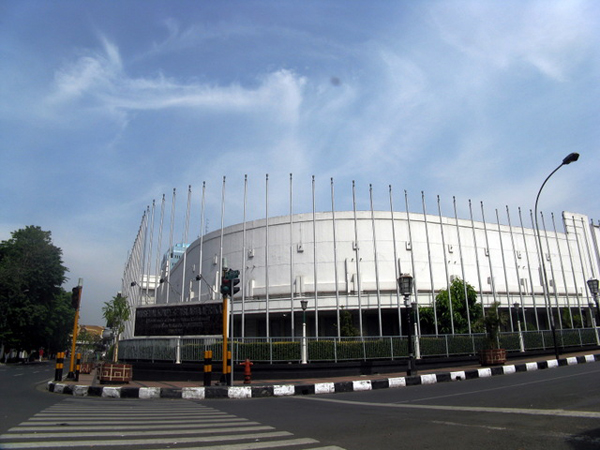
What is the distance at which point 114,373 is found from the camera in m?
15.2

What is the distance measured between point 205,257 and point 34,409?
131 feet

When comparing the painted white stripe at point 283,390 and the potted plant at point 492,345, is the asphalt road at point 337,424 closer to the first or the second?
the painted white stripe at point 283,390

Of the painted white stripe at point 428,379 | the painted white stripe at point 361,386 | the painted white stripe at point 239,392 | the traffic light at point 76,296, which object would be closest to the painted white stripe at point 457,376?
the painted white stripe at point 428,379

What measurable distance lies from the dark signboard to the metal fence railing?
22.3 inches

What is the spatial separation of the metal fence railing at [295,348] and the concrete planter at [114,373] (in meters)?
2.88

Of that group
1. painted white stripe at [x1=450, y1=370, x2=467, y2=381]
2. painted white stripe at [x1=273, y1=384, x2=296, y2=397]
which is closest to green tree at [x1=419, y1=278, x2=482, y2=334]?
painted white stripe at [x1=450, y1=370, x2=467, y2=381]

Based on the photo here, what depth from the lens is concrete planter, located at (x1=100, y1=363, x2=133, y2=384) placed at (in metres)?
15.2

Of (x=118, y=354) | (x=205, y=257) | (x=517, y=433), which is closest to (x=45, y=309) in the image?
Result: (x=205, y=257)

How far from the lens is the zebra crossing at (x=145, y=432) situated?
18.1 feet

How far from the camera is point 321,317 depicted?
40.5 metres

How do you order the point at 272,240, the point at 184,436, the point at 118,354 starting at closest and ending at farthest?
the point at 184,436 < the point at 118,354 < the point at 272,240

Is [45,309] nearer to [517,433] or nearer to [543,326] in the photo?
[517,433]

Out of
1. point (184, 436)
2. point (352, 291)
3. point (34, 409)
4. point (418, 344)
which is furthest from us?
point (352, 291)

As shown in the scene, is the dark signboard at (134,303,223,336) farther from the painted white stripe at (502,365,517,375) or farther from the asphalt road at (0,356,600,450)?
the painted white stripe at (502,365,517,375)
